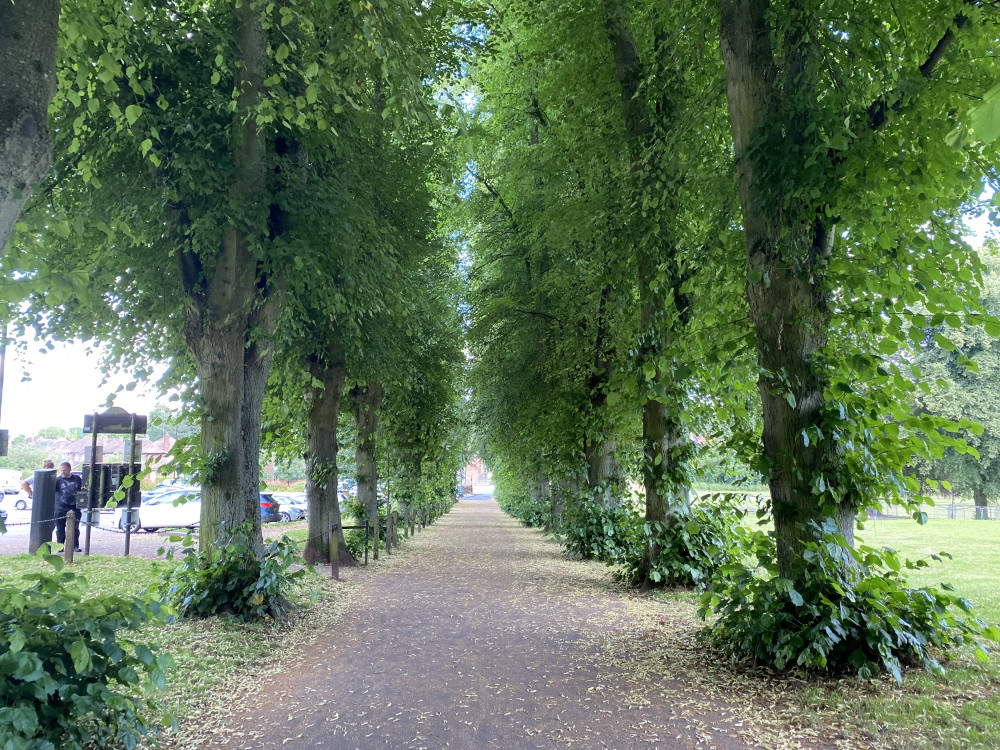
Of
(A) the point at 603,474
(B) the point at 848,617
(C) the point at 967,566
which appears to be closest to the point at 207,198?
(B) the point at 848,617

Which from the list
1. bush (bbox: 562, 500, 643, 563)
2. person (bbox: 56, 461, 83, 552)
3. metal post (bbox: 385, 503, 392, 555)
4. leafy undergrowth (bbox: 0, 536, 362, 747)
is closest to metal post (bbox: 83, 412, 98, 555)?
person (bbox: 56, 461, 83, 552)

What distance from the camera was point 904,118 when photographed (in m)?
4.92

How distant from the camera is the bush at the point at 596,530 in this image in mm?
13484

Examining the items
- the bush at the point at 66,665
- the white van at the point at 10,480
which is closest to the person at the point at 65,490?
the bush at the point at 66,665

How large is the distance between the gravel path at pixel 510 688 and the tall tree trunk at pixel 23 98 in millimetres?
3273

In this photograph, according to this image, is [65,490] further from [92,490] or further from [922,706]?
[922,706]

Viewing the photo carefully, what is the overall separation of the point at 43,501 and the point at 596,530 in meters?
10.9

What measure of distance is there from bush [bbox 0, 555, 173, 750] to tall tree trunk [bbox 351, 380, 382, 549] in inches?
445

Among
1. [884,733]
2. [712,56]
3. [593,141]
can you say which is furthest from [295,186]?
[884,733]

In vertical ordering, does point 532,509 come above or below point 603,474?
below

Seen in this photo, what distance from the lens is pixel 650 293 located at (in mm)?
8141

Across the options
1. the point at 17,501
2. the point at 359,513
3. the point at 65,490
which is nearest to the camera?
the point at 65,490

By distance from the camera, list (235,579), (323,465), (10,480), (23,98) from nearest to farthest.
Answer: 1. (23,98)
2. (235,579)
3. (323,465)
4. (10,480)

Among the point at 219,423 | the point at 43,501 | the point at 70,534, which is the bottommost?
the point at 70,534
